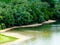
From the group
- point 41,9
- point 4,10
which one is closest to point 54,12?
point 41,9

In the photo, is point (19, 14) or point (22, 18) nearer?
point (22, 18)

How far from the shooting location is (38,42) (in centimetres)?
3841

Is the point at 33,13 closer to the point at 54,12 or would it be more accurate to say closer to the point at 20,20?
the point at 20,20

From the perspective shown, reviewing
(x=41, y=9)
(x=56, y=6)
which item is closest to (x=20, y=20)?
(x=41, y=9)

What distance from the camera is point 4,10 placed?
5684 centimetres

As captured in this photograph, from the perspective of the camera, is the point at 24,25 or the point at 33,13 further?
the point at 33,13

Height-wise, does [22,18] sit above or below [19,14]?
below

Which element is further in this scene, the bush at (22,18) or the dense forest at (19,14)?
the bush at (22,18)

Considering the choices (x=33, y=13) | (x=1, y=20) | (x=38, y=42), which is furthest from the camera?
(x=33, y=13)

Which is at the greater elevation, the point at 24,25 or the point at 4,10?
the point at 4,10

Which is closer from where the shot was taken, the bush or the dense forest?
the dense forest

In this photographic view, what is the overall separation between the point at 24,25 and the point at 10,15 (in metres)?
5.37

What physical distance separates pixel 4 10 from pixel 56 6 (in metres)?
37.1

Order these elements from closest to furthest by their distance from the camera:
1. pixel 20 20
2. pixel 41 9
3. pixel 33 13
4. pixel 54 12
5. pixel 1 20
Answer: pixel 1 20 → pixel 20 20 → pixel 33 13 → pixel 41 9 → pixel 54 12
